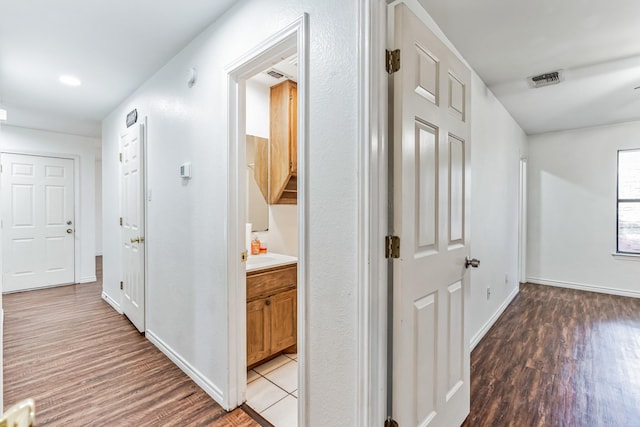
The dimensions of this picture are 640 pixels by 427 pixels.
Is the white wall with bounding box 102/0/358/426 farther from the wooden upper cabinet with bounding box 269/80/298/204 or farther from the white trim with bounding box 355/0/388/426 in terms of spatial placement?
the wooden upper cabinet with bounding box 269/80/298/204

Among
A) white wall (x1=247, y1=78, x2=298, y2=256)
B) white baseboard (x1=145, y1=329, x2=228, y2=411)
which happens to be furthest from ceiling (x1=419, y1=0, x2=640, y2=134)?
white baseboard (x1=145, y1=329, x2=228, y2=411)

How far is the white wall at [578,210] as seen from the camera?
4352mm

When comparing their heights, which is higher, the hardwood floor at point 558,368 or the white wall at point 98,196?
the white wall at point 98,196

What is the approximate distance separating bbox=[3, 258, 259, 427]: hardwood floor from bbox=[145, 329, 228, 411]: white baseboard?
1.3 inches

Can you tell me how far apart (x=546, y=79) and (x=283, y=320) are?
10.3 ft

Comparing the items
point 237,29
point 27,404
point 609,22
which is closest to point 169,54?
point 237,29

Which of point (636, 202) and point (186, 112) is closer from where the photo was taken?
point (186, 112)

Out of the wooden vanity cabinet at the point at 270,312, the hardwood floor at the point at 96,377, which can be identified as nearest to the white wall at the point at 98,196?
the hardwood floor at the point at 96,377

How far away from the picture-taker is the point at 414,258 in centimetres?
131

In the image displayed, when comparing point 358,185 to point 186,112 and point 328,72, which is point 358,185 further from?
point 186,112

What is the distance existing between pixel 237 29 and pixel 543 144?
16.9 ft

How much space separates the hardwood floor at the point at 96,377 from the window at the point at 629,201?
5472 mm

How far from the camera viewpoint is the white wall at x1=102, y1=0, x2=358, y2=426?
1.24 m

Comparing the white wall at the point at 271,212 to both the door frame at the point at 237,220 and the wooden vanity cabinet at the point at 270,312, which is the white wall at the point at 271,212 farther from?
the door frame at the point at 237,220
